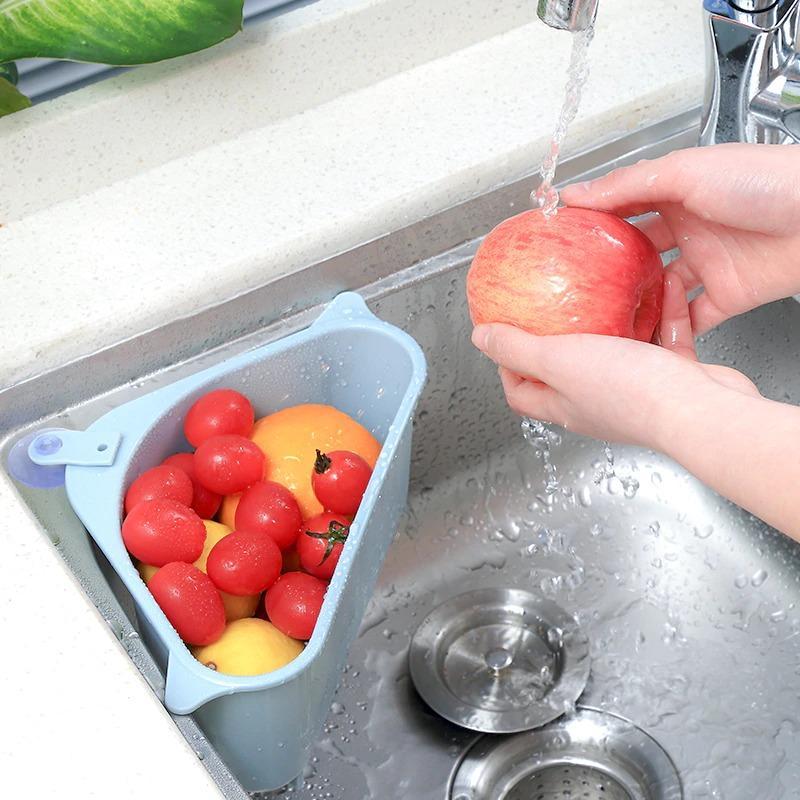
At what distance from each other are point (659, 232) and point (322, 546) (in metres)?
0.39

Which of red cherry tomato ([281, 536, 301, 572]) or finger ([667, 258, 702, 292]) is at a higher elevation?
finger ([667, 258, 702, 292])

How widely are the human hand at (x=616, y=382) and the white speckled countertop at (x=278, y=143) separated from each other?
0.26 metres

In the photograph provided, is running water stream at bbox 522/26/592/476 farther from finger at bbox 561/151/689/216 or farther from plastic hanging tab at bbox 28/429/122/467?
plastic hanging tab at bbox 28/429/122/467

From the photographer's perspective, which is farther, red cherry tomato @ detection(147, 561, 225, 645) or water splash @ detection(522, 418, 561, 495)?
water splash @ detection(522, 418, 561, 495)

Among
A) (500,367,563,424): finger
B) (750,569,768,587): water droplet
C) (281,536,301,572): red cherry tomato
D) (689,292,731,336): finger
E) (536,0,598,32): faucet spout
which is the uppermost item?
(536,0,598,32): faucet spout

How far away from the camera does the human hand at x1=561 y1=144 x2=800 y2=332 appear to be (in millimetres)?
812

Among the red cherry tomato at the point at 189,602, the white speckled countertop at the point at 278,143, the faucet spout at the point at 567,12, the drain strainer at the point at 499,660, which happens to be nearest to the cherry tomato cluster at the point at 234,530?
the red cherry tomato at the point at 189,602

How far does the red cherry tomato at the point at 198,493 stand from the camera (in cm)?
84

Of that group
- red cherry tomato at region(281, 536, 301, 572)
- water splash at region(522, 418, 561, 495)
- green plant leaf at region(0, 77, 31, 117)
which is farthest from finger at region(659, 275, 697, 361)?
green plant leaf at region(0, 77, 31, 117)

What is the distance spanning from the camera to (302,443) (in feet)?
2.87

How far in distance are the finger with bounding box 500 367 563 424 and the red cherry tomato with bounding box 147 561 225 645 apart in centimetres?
28

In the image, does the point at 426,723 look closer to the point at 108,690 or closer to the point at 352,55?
the point at 108,690

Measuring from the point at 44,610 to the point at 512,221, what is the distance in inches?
16.7

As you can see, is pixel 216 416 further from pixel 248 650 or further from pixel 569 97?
pixel 569 97
